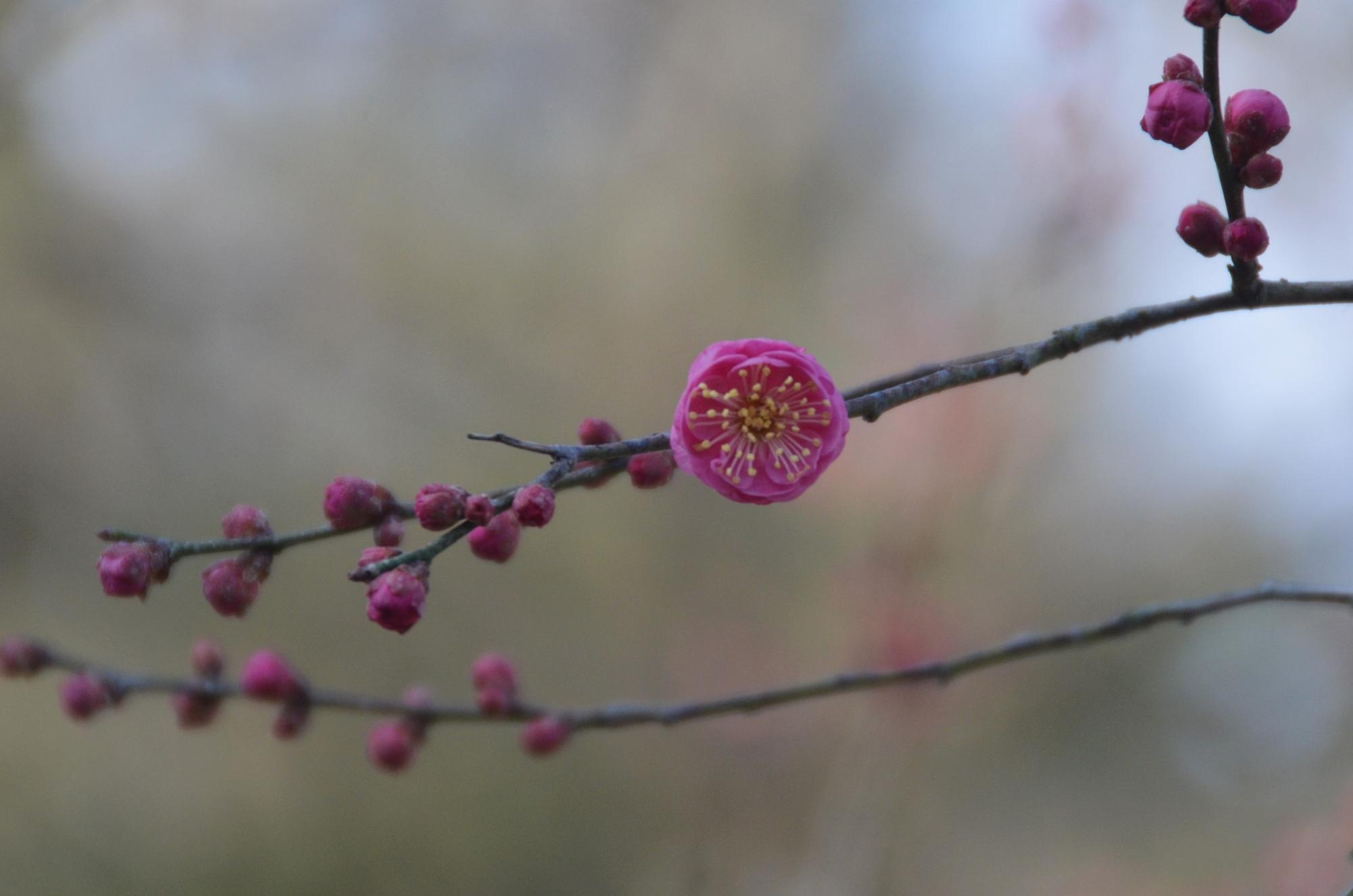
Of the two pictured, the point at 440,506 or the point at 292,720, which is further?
the point at 292,720

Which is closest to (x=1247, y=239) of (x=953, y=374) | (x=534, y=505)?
(x=953, y=374)

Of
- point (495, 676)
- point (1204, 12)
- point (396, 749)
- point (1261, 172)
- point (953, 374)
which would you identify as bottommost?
point (396, 749)

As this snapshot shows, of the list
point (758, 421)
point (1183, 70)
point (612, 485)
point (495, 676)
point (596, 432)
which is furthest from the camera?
point (612, 485)

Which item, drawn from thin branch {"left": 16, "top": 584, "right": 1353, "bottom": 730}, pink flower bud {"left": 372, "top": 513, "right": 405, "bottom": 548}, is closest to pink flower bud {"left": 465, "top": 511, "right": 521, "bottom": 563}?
pink flower bud {"left": 372, "top": 513, "right": 405, "bottom": 548}

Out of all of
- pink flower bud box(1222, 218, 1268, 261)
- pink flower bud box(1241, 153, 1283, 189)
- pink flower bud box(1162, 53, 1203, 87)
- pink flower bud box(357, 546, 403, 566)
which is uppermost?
pink flower bud box(1162, 53, 1203, 87)

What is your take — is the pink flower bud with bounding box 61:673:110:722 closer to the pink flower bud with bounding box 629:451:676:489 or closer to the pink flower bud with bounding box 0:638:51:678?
the pink flower bud with bounding box 0:638:51:678

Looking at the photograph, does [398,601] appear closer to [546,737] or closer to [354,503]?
[354,503]
